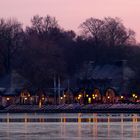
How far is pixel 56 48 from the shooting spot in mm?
152125

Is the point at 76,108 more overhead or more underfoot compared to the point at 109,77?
more underfoot

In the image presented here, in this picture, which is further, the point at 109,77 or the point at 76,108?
the point at 109,77

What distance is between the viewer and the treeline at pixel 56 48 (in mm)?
142625

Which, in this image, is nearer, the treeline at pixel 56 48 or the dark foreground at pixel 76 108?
the dark foreground at pixel 76 108

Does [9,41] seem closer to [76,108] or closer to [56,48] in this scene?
[56,48]

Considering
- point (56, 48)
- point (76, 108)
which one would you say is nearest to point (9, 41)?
point (56, 48)

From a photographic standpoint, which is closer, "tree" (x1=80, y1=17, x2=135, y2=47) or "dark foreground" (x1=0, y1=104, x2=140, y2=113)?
"dark foreground" (x1=0, y1=104, x2=140, y2=113)

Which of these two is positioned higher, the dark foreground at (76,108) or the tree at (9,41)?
the tree at (9,41)

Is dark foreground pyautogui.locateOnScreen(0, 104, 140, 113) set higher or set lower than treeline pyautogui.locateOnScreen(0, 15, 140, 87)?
lower

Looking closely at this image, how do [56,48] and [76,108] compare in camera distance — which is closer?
[76,108]

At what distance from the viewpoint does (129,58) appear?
148750 mm

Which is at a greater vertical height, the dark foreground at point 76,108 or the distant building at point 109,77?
the distant building at point 109,77

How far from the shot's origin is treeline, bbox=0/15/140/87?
143 meters

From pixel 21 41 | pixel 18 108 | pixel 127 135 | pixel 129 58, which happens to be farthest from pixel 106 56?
pixel 127 135
